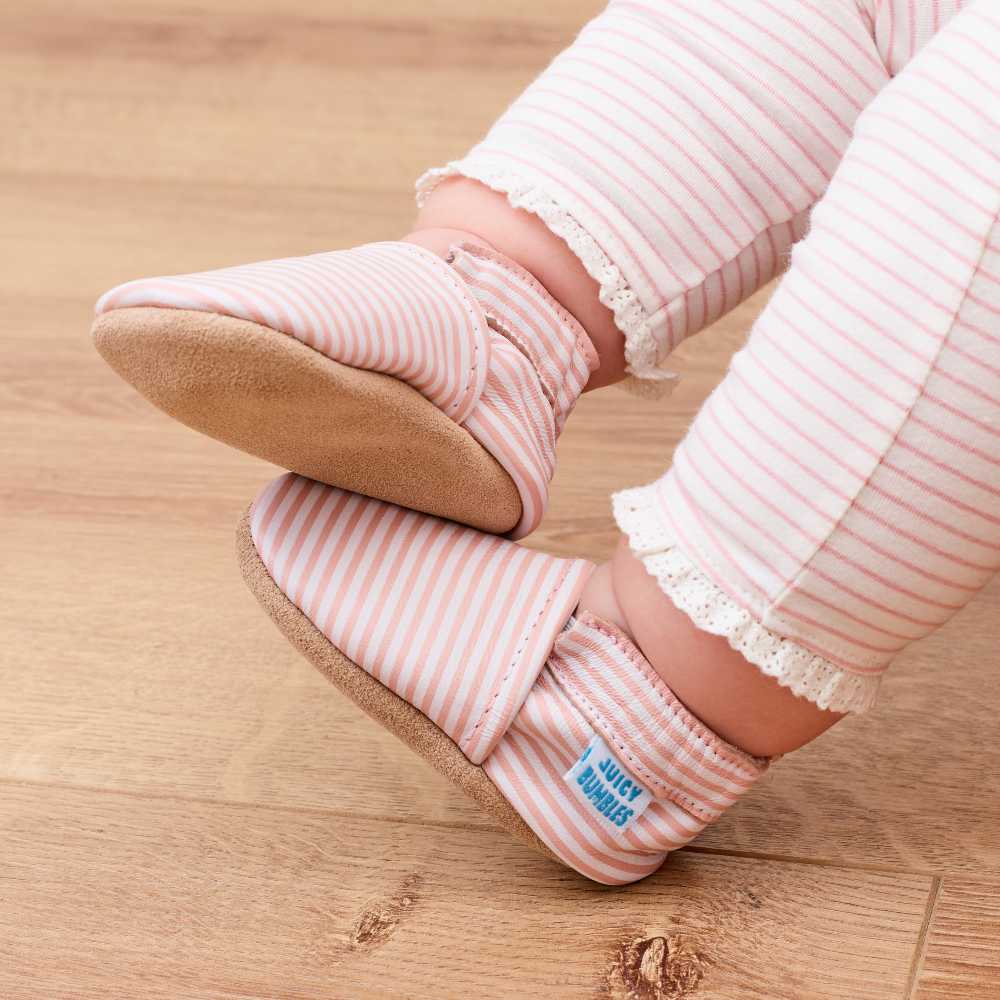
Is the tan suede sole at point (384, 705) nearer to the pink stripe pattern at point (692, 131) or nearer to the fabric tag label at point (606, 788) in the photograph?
the fabric tag label at point (606, 788)

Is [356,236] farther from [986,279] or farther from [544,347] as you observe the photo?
[986,279]

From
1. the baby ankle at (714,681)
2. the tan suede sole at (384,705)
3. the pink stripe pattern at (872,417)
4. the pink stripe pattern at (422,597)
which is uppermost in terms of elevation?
the pink stripe pattern at (872,417)

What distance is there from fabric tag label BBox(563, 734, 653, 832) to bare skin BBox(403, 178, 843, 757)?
0.11 ft

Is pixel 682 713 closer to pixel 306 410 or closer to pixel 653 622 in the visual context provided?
pixel 653 622

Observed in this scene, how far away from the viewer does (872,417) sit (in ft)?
1.58

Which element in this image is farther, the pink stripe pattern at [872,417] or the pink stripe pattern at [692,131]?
the pink stripe pattern at [692,131]

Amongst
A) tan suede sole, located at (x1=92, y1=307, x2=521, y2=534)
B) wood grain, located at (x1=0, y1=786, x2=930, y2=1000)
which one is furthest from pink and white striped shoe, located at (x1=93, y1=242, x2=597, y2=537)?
wood grain, located at (x1=0, y1=786, x2=930, y2=1000)

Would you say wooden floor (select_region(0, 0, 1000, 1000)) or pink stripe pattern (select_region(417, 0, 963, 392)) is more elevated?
pink stripe pattern (select_region(417, 0, 963, 392))

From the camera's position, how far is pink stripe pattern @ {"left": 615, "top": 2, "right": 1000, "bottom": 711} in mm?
474

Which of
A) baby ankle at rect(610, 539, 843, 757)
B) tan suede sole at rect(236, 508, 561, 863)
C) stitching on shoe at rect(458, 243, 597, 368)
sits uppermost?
stitching on shoe at rect(458, 243, 597, 368)

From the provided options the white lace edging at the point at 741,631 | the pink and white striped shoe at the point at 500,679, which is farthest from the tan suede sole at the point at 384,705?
the white lace edging at the point at 741,631

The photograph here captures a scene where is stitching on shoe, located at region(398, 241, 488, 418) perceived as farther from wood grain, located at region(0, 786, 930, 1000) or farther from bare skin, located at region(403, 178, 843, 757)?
wood grain, located at region(0, 786, 930, 1000)

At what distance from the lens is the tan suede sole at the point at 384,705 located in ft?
1.84

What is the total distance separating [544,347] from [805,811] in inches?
8.6
